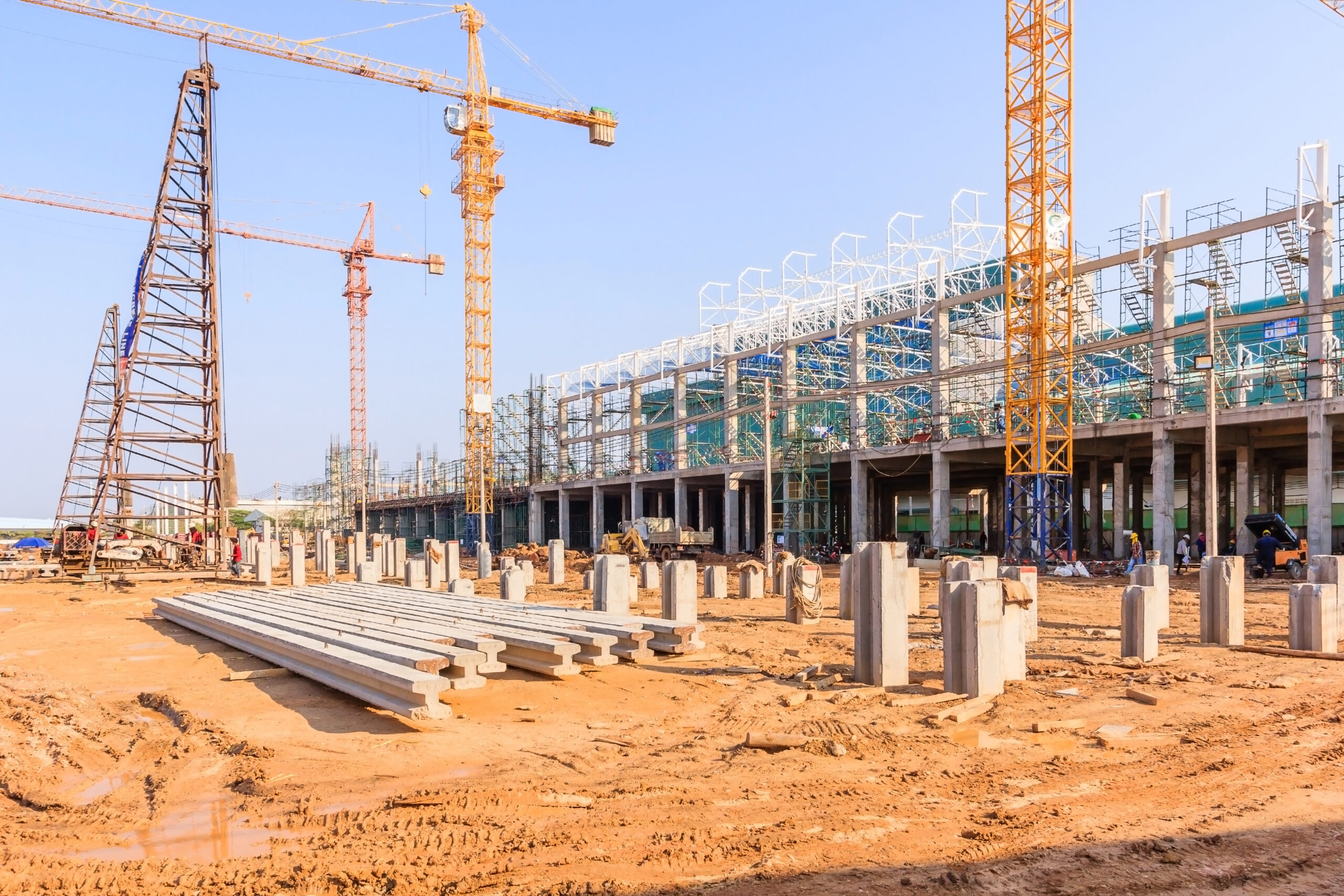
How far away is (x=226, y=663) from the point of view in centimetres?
1240

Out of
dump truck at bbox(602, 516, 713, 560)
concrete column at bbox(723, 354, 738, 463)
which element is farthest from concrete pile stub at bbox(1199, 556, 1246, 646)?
concrete column at bbox(723, 354, 738, 463)

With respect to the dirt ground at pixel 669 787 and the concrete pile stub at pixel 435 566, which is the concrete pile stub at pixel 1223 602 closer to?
the dirt ground at pixel 669 787

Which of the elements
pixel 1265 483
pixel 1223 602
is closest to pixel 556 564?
pixel 1223 602

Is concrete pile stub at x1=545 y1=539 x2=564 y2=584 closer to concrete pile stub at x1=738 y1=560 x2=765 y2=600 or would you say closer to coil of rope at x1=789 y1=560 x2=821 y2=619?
concrete pile stub at x1=738 y1=560 x2=765 y2=600

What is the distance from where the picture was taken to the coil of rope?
53.3 ft

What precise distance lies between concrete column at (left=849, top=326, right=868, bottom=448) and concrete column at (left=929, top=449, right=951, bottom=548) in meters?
4.31

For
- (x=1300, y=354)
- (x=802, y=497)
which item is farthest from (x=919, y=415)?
(x=1300, y=354)

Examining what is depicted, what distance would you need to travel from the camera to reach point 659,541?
40.9m

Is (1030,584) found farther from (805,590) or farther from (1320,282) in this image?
(1320,282)

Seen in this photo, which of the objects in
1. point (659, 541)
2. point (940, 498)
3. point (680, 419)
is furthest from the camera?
point (680, 419)

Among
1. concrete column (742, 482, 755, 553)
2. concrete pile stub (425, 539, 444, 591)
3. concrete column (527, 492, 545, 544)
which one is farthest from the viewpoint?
concrete column (527, 492, 545, 544)

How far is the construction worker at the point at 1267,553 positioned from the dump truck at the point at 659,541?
2054cm

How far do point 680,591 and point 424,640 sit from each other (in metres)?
4.57

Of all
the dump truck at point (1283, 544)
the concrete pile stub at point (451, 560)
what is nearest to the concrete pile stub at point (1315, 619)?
the dump truck at point (1283, 544)
